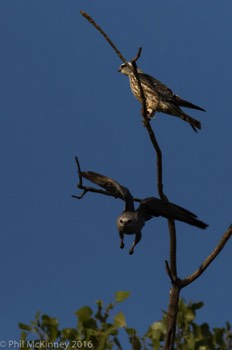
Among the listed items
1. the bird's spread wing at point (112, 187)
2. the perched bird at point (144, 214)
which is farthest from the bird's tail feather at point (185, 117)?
the perched bird at point (144, 214)

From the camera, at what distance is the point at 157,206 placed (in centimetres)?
761

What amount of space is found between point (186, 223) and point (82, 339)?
222 centimetres

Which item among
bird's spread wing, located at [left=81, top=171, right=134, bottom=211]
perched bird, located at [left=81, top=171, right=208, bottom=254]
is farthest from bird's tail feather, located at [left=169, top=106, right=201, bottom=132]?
perched bird, located at [left=81, top=171, right=208, bottom=254]

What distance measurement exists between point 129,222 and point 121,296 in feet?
6.20

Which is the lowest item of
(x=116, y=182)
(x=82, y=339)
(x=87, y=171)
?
(x=82, y=339)

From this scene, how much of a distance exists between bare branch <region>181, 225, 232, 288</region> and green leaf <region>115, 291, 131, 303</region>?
3.03 m

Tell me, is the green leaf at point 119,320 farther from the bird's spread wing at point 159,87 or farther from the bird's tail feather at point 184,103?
the bird's spread wing at point 159,87

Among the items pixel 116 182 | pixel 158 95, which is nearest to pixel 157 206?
pixel 116 182

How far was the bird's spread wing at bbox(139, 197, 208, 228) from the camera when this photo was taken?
294 inches

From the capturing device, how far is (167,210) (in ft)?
24.8

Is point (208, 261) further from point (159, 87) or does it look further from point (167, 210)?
point (159, 87)

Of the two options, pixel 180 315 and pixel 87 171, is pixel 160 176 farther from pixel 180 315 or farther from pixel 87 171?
pixel 180 315

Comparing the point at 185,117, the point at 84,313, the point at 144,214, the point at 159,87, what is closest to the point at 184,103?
the point at 185,117

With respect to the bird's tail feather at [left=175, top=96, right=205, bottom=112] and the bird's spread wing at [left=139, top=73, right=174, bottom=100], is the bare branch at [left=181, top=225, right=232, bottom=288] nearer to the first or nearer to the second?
the bird's tail feather at [left=175, top=96, right=205, bottom=112]
